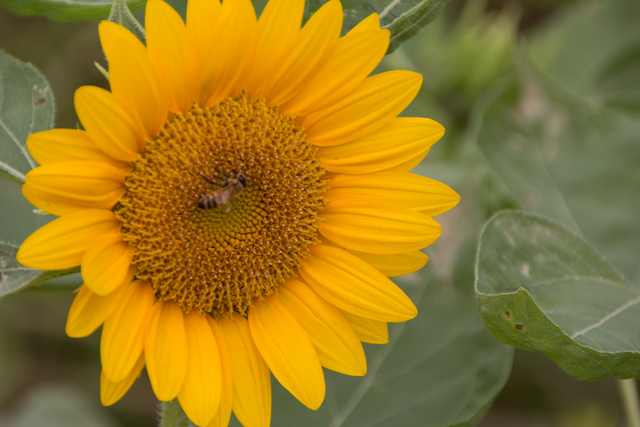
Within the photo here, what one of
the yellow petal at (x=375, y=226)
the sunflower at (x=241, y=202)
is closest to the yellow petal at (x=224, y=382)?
the sunflower at (x=241, y=202)

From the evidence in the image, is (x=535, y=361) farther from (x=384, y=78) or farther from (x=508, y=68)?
(x=384, y=78)

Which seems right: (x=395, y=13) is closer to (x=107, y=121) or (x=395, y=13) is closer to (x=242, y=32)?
(x=242, y=32)

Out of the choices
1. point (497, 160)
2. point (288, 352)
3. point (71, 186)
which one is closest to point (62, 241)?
point (71, 186)

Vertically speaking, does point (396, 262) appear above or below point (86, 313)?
Result: below

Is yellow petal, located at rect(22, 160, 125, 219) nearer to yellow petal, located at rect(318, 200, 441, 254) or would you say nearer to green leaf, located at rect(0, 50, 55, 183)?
green leaf, located at rect(0, 50, 55, 183)

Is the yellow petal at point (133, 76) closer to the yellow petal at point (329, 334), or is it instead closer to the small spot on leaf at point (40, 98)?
the small spot on leaf at point (40, 98)

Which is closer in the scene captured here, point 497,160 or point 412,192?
point 412,192

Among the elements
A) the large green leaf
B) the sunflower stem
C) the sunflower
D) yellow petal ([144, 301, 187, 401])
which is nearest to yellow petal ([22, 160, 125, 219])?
the sunflower
